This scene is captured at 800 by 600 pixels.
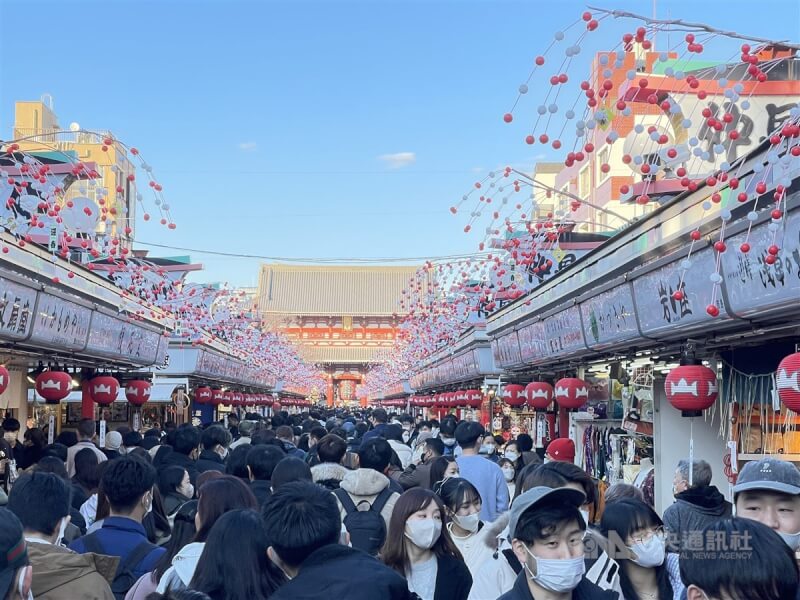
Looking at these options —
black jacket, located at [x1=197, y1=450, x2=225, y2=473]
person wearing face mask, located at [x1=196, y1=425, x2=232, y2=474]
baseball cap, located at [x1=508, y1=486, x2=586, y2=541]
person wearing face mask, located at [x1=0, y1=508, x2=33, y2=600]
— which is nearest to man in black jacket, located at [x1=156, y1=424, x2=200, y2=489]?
black jacket, located at [x1=197, y1=450, x2=225, y2=473]

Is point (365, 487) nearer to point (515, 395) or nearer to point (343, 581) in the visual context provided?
point (343, 581)

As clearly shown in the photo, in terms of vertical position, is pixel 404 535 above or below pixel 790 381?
below

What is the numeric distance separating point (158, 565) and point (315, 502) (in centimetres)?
125

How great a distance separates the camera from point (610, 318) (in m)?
11.3

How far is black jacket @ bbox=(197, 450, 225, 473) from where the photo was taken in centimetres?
1015

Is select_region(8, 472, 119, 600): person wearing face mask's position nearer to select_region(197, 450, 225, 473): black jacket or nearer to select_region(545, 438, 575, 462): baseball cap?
select_region(197, 450, 225, 473): black jacket

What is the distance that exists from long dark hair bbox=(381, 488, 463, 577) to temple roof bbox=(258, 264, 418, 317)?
7660 centimetres

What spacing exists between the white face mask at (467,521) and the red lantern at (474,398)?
23.2m

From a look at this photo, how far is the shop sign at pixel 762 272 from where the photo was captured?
634 centimetres

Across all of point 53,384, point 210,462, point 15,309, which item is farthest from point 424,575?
point 53,384

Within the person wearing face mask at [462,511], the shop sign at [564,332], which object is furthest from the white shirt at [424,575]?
the shop sign at [564,332]

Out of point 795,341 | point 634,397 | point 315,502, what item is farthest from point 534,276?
point 315,502

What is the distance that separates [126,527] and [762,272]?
4.41 m

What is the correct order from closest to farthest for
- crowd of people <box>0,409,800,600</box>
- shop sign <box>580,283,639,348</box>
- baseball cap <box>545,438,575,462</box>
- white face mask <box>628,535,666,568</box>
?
crowd of people <box>0,409,800,600</box>, white face mask <box>628,535,666,568</box>, baseball cap <box>545,438,575,462</box>, shop sign <box>580,283,639,348</box>
